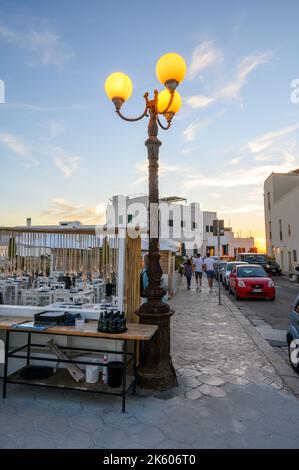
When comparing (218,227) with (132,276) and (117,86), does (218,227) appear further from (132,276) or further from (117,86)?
(117,86)

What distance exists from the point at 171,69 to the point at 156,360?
4164mm

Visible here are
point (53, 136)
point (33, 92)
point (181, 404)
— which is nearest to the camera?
point (181, 404)

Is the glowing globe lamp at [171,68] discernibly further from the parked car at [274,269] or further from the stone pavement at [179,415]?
the parked car at [274,269]

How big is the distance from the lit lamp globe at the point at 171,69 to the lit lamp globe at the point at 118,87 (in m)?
0.52

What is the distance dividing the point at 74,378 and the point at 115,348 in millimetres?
681

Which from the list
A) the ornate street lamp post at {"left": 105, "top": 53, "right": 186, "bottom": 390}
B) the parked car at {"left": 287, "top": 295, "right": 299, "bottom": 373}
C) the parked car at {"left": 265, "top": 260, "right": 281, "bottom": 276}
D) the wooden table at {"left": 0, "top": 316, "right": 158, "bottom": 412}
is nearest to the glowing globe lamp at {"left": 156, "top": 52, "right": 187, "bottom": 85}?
the ornate street lamp post at {"left": 105, "top": 53, "right": 186, "bottom": 390}

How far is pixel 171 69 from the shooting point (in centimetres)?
417

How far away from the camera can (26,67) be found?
822 centimetres

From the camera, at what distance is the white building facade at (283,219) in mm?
29969

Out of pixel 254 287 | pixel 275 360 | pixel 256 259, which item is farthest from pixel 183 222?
pixel 275 360

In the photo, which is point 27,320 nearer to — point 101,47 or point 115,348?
point 115,348

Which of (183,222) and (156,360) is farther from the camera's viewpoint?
(183,222)

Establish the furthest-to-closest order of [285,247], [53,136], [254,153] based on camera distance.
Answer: [285,247]
[254,153]
[53,136]
